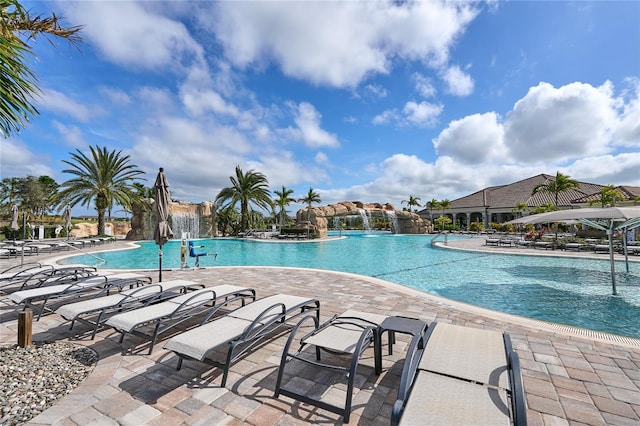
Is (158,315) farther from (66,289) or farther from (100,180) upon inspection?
(100,180)

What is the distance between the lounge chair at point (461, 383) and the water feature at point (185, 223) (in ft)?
98.5

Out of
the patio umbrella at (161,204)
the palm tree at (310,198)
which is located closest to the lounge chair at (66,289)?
the patio umbrella at (161,204)

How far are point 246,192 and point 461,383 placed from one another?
28351mm

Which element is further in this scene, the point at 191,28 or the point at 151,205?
the point at 151,205

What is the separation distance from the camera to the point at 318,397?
2756 millimetres

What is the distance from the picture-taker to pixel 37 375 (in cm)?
308

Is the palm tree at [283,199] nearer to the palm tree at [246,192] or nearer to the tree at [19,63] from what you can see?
the palm tree at [246,192]

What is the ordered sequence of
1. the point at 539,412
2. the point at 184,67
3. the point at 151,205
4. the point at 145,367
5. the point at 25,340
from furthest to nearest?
the point at 151,205 < the point at 184,67 < the point at 25,340 < the point at 145,367 < the point at 539,412

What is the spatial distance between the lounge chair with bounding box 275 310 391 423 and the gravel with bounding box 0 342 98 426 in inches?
87.4

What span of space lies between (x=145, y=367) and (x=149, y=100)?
585 inches

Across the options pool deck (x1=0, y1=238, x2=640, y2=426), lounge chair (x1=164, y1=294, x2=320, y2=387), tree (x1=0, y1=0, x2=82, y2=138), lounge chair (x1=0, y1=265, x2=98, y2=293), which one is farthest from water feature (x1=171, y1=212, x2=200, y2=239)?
lounge chair (x1=164, y1=294, x2=320, y2=387)

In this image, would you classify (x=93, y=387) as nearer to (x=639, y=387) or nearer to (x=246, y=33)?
(x=639, y=387)

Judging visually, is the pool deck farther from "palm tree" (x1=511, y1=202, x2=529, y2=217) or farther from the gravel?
"palm tree" (x1=511, y1=202, x2=529, y2=217)

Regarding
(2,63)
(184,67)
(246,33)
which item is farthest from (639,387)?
(184,67)
